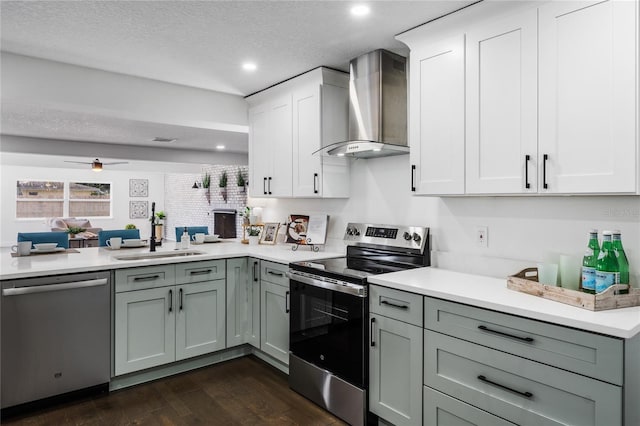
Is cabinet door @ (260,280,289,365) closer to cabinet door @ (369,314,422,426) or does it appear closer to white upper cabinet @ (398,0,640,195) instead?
cabinet door @ (369,314,422,426)

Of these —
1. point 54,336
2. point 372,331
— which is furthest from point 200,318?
point 372,331

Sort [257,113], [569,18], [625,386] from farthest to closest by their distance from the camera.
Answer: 1. [257,113]
2. [569,18]
3. [625,386]

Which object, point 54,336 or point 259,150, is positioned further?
point 259,150

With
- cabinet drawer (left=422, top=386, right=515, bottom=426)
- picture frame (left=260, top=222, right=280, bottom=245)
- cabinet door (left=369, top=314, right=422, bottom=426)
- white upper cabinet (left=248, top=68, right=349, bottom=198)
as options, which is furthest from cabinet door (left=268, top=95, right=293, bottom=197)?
cabinet drawer (left=422, top=386, right=515, bottom=426)

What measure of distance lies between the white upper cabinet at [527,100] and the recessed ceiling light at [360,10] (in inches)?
14.5

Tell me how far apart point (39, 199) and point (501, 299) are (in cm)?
1210

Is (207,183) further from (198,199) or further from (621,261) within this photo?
(621,261)

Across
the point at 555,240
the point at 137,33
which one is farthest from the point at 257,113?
the point at 555,240

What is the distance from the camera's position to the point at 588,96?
1.74 m

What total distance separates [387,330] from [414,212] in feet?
3.23

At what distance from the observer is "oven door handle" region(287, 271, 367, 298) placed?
2293 millimetres

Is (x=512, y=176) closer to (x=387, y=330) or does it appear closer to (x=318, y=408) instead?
(x=387, y=330)

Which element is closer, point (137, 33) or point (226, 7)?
point (226, 7)

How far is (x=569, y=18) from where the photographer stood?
5.87ft
